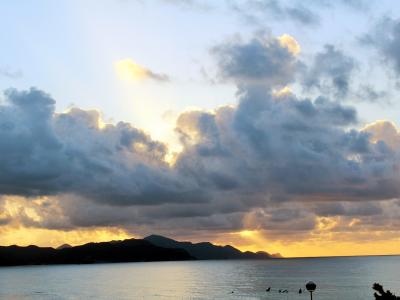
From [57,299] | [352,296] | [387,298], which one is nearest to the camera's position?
[387,298]

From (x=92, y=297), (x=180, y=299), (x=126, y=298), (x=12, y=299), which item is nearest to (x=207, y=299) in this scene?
(x=180, y=299)

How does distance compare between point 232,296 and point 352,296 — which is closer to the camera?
point 352,296

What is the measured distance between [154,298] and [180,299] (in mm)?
11215

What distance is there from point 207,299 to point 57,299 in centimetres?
4886

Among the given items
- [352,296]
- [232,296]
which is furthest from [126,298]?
[352,296]

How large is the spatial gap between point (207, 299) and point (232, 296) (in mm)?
13137

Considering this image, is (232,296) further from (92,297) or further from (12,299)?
(12,299)

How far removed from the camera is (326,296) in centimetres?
17438

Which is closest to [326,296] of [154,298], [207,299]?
[207,299]

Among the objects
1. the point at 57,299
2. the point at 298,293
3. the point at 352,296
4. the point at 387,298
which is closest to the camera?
the point at 387,298

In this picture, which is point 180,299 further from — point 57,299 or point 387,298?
point 387,298

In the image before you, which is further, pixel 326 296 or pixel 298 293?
pixel 298 293

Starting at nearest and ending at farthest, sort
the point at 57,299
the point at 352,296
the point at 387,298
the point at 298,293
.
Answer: the point at 387,298
the point at 352,296
the point at 57,299
the point at 298,293

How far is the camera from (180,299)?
181000mm
